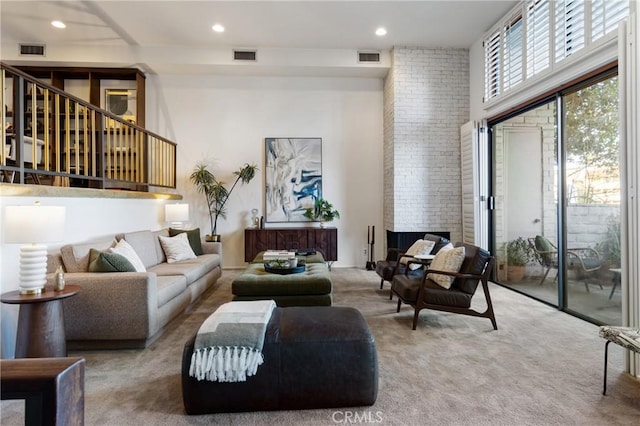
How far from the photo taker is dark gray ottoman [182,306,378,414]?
1.88 meters

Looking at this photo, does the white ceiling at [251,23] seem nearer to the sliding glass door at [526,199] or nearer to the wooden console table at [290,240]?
the sliding glass door at [526,199]

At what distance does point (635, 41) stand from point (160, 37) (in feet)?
19.7

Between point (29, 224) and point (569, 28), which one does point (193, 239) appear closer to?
point (29, 224)

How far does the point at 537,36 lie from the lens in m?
4.05

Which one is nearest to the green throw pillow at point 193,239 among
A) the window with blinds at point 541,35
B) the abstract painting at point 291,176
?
the abstract painting at point 291,176

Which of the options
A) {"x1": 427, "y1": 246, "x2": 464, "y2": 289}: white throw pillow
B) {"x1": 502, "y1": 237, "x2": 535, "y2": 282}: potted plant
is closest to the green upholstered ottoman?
{"x1": 427, "y1": 246, "x2": 464, "y2": 289}: white throw pillow

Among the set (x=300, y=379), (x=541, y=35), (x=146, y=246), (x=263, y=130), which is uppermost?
(x=541, y=35)

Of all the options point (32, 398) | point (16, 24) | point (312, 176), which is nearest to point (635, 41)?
point (32, 398)

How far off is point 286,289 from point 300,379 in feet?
4.30

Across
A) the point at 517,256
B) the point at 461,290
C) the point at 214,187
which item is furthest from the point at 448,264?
the point at 214,187

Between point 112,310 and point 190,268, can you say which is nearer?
point 112,310

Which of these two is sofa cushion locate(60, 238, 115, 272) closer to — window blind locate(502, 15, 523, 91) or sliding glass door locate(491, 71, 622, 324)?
sliding glass door locate(491, 71, 622, 324)

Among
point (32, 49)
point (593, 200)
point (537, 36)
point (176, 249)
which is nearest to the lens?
point (593, 200)

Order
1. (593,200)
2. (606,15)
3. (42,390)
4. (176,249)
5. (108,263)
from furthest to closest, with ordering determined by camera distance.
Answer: (176,249)
(593,200)
(606,15)
(108,263)
(42,390)
